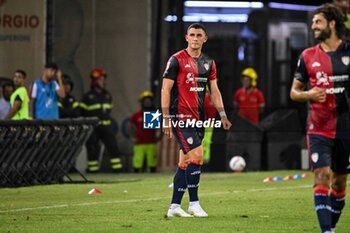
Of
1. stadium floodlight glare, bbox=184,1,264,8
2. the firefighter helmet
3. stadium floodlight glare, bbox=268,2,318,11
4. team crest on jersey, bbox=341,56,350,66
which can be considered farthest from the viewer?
stadium floodlight glare, bbox=268,2,318,11

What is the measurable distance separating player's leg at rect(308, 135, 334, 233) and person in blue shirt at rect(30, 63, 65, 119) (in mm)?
11831

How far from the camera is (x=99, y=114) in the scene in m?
26.6

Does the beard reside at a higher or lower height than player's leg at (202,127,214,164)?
higher

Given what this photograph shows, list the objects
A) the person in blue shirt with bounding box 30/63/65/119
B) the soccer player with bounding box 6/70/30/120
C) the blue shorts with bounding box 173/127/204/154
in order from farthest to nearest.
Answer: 1. the person in blue shirt with bounding box 30/63/65/119
2. the soccer player with bounding box 6/70/30/120
3. the blue shorts with bounding box 173/127/204/154

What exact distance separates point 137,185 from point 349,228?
8.88m

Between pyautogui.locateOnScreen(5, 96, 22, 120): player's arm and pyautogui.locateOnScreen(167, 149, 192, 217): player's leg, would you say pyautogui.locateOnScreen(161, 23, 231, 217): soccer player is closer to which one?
pyautogui.locateOnScreen(167, 149, 192, 217): player's leg

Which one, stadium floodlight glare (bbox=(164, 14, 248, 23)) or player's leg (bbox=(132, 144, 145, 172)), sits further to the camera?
stadium floodlight glare (bbox=(164, 14, 248, 23))

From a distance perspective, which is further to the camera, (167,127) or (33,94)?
(33,94)

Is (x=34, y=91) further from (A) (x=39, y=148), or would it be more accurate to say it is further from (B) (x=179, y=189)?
(B) (x=179, y=189)

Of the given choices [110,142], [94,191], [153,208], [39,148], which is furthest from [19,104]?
[153,208]

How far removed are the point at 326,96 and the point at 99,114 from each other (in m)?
16.3

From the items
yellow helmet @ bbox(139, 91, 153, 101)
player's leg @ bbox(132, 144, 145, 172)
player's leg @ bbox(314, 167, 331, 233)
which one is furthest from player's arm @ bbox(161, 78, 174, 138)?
player's leg @ bbox(132, 144, 145, 172)

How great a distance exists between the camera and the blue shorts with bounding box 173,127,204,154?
13500mm

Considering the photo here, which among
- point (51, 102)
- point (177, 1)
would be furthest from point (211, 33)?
point (51, 102)
